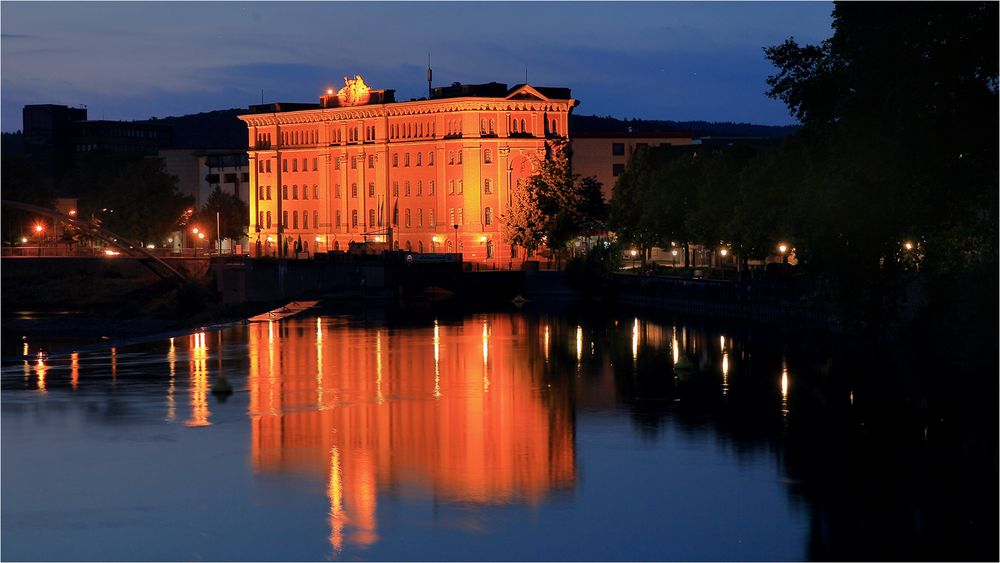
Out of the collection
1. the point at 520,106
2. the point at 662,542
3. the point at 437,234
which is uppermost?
the point at 520,106

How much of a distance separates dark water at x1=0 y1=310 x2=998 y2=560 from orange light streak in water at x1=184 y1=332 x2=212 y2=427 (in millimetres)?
223

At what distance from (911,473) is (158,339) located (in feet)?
175

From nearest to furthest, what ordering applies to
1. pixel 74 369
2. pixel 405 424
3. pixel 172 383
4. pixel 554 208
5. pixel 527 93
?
pixel 405 424, pixel 172 383, pixel 74 369, pixel 554 208, pixel 527 93

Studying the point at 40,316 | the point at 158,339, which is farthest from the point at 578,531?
the point at 40,316

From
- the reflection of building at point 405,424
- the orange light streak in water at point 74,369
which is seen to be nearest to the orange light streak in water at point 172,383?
the reflection of building at point 405,424

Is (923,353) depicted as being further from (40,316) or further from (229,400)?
(40,316)

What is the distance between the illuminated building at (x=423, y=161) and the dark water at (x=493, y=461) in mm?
110531

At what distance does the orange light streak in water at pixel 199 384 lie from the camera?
4791 cm

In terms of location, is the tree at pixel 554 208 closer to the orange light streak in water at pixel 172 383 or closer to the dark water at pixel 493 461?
the orange light streak in water at pixel 172 383

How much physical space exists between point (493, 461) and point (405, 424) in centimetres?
751

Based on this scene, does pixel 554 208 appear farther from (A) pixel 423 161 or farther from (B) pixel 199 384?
(B) pixel 199 384

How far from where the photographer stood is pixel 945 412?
158ft

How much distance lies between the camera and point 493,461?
131 ft

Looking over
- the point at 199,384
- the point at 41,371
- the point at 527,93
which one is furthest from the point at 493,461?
the point at 527,93
